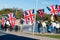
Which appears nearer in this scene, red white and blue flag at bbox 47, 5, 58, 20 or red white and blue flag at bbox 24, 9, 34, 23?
red white and blue flag at bbox 47, 5, 58, 20

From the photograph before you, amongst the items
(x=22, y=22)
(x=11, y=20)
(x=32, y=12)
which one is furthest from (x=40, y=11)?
(x=11, y=20)

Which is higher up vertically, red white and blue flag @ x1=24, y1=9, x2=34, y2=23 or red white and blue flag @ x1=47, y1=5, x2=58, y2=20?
red white and blue flag @ x1=47, y1=5, x2=58, y2=20

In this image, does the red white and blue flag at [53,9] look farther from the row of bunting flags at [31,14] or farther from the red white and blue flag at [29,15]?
the red white and blue flag at [29,15]

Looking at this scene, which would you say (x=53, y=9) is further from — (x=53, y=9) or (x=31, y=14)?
(x=31, y=14)

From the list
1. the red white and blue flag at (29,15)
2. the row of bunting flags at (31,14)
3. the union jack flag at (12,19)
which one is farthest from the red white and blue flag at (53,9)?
the union jack flag at (12,19)

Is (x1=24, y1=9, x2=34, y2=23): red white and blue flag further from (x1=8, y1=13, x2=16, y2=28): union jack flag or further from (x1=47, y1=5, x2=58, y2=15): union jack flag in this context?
(x1=8, y1=13, x2=16, y2=28): union jack flag

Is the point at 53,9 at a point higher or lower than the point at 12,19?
higher

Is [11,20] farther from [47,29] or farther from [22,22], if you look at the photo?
[47,29]

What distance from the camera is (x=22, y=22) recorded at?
101 feet

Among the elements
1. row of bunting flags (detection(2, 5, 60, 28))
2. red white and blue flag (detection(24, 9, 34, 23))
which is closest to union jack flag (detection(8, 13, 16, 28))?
row of bunting flags (detection(2, 5, 60, 28))

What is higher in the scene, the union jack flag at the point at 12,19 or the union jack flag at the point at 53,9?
the union jack flag at the point at 53,9

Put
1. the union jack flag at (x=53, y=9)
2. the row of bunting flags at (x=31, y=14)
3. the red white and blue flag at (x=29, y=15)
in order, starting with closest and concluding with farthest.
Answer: the union jack flag at (x=53, y=9), the row of bunting flags at (x=31, y=14), the red white and blue flag at (x=29, y=15)

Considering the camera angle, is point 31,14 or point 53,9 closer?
point 53,9

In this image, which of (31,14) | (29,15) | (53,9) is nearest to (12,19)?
(29,15)
